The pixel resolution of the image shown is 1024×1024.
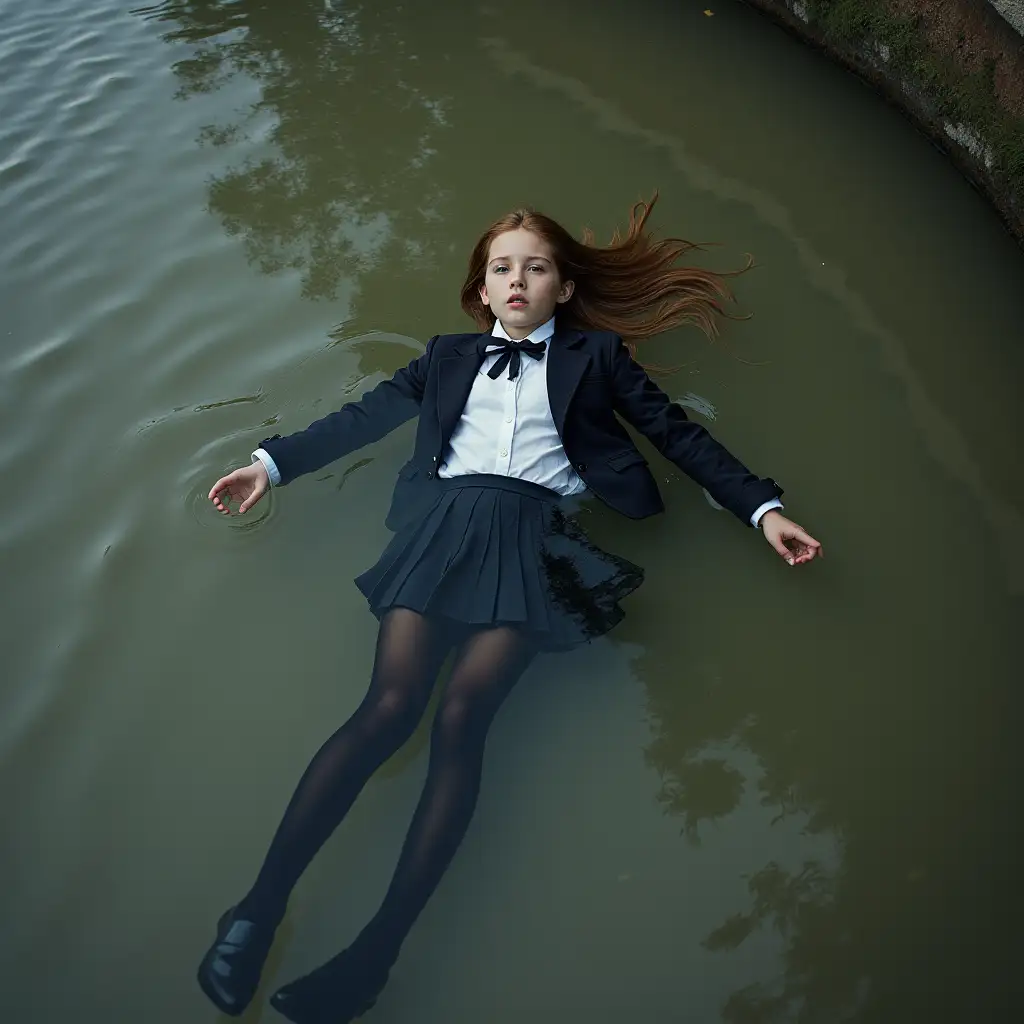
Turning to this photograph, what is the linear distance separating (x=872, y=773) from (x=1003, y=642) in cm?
59

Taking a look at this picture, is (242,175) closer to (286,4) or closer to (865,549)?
(286,4)

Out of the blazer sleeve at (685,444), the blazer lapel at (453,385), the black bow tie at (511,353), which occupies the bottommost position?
the blazer lapel at (453,385)

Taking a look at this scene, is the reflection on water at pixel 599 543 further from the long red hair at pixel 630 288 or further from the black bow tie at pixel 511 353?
the black bow tie at pixel 511 353

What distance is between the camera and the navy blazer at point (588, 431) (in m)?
3.12

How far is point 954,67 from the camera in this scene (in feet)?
→ 15.4

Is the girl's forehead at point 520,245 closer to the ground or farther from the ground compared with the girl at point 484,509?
farther from the ground

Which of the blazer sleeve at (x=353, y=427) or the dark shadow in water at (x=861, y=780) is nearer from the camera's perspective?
the dark shadow in water at (x=861, y=780)

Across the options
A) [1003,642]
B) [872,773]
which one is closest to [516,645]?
[872,773]

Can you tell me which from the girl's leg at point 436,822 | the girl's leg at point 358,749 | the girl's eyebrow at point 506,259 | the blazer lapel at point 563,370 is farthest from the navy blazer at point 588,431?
the girl's leg at point 436,822

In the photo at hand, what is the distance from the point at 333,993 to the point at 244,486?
1442 mm

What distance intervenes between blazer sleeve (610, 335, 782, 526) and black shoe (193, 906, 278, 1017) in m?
1.65

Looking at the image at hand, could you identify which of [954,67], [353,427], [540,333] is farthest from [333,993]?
[954,67]

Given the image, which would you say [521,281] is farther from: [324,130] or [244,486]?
[324,130]

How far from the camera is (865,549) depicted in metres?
3.29
